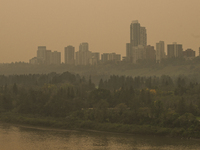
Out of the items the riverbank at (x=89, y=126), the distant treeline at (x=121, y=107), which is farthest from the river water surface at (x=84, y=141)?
the distant treeline at (x=121, y=107)

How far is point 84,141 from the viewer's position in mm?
65875

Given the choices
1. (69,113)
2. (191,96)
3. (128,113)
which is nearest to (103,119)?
(128,113)

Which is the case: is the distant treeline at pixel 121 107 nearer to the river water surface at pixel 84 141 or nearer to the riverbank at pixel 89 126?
the riverbank at pixel 89 126

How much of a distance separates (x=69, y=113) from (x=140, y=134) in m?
20.6

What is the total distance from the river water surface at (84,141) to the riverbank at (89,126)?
1.38 meters

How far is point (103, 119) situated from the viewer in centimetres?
7675

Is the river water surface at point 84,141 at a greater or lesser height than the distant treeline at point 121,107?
lesser

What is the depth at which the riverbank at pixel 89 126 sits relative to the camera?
66375mm

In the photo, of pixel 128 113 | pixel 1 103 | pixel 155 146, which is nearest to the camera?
pixel 155 146

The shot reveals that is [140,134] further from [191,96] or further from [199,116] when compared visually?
[191,96]

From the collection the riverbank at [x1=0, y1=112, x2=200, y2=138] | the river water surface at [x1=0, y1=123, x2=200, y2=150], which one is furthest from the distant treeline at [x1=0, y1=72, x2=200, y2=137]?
the river water surface at [x1=0, y1=123, x2=200, y2=150]

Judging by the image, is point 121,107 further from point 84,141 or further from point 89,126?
point 84,141

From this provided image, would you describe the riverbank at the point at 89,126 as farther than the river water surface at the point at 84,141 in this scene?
Yes

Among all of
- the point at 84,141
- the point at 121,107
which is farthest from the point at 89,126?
the point at 84,141
